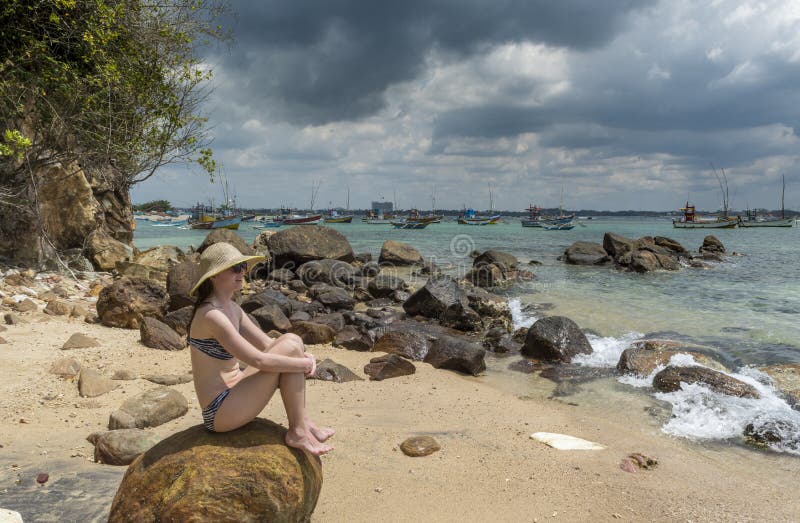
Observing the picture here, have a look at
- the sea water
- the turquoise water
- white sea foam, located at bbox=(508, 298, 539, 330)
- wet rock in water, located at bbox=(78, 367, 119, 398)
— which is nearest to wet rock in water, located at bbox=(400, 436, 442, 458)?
the sea water

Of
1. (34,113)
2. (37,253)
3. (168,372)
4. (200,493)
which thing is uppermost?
(34,113)

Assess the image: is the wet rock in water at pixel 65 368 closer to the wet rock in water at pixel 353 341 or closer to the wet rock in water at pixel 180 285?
the wet rock in water at pixel 180 285

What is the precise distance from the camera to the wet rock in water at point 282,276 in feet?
53.8

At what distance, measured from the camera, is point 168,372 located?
21.4 ft

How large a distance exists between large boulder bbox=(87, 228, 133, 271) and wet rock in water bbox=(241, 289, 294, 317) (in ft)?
20.8

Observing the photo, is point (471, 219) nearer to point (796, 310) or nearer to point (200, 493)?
point (796, 310)

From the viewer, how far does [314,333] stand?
9.19 m

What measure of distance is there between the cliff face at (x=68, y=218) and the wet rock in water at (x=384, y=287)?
8.01m

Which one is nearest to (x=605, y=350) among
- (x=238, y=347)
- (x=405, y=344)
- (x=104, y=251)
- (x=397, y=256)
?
(x=405, y=344)

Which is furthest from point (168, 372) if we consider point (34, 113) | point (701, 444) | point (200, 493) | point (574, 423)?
point (34, 113)

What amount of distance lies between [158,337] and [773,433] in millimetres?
8432

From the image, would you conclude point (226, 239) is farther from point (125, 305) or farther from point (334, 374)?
point (334, 374)

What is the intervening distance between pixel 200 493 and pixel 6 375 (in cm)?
447

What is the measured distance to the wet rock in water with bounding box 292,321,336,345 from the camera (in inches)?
360
